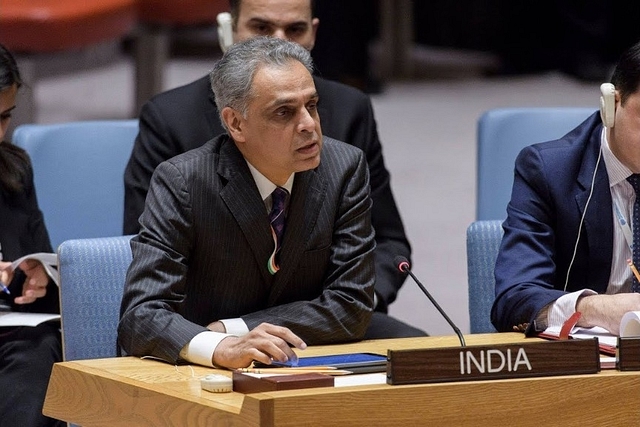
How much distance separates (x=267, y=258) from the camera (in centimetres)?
302

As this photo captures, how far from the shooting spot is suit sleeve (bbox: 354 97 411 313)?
147 inches

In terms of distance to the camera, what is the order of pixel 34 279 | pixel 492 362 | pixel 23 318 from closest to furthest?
pixel 492 362, pixel 23 318, pixel 34 279

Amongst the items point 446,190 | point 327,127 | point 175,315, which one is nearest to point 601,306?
point 175,315

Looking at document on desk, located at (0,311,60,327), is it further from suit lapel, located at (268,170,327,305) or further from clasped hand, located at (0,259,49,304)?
suit lapel, located at (268,170,327,305)

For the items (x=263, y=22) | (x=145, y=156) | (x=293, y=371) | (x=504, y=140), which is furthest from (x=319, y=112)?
(x=293, y=371)

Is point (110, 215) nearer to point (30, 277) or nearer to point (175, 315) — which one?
point (30, 277)

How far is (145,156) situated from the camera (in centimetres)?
373

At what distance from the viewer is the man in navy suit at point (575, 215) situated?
3.09m

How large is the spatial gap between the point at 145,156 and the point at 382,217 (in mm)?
636

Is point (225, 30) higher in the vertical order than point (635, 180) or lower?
higher

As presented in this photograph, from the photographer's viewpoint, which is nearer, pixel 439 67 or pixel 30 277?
pixel 30 277

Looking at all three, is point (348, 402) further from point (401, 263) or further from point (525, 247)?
point (525, 247)

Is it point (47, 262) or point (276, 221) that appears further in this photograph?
point (47, 262)

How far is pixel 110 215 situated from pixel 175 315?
4.31 ft
